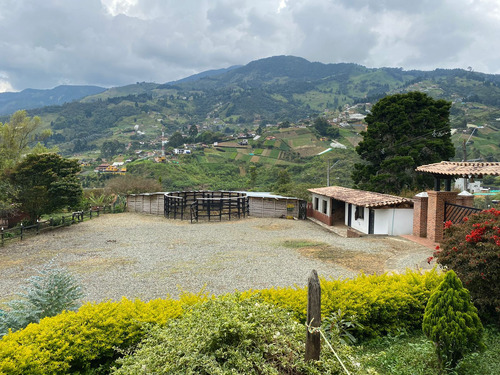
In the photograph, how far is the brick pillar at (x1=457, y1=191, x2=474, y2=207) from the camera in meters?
12.7

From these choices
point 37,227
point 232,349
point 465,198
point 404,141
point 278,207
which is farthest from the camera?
point 278,207

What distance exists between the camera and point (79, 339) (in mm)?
3955

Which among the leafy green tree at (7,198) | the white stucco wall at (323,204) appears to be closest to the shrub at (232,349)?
the white stucco wall at (323,204)

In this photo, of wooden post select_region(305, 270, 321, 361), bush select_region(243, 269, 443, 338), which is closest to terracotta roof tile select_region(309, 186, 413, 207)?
bush select_region(243, 269, 443, 338)

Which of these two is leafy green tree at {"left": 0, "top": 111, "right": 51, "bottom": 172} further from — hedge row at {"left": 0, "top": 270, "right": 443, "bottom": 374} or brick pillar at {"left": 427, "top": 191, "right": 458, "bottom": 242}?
brick pillar at {"left": 427, "top": 191, "right": 458, "bottom": 242}

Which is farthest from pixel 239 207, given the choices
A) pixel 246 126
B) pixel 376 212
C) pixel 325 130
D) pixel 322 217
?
pixel 246 126

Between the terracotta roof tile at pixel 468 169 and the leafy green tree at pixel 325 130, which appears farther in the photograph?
the leafy green tree at pixel 325 130

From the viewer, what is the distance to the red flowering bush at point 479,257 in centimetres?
502

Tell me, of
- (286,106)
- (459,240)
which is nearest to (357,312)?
(459,240)

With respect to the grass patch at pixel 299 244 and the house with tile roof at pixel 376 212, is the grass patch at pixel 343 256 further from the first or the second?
the house with tile roof at pixel 376 212

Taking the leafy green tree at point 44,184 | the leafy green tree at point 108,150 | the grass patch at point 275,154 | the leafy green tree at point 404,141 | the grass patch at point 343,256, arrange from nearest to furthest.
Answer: the grass patch at point 343,256, the leafy green tree at point 44,184, the leafy green tree at point 404,141, the grass patch at point 275,154, the leafy green tree at point 108,150

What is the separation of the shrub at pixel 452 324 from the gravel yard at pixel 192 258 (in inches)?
208

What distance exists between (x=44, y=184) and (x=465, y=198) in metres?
21.3

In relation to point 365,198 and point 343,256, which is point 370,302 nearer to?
point 343,256
